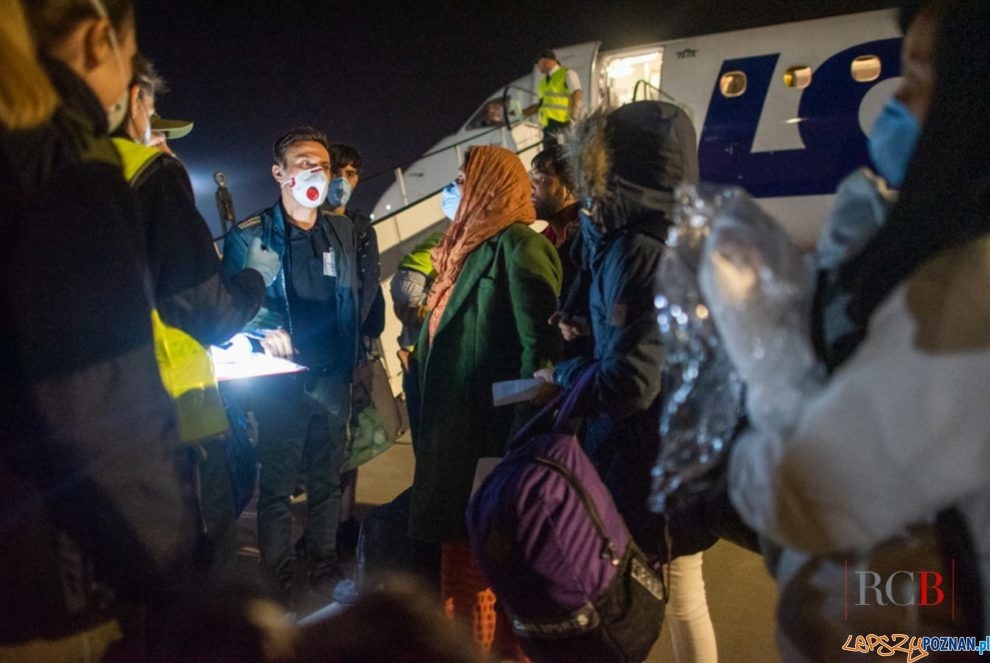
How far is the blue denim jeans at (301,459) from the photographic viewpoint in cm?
321

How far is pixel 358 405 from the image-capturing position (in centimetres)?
362

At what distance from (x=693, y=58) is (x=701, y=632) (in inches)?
341

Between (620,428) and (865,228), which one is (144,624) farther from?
(865,228)

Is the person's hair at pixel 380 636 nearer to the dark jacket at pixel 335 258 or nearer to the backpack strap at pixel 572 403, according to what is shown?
the backpack strap at pixel 572 403

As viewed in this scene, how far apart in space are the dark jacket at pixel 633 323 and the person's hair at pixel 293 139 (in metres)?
1.83

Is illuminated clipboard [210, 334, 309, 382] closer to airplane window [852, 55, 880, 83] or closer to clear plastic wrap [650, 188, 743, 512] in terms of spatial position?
clear plastic wrap [650, 188, 743, 512]

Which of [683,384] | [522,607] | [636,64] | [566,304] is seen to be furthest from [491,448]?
[636,64]

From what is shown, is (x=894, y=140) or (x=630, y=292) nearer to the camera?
(x=894, y=140)

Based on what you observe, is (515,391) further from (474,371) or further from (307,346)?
(307,346)

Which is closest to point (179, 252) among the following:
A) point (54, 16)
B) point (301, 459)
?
point (54, 16)

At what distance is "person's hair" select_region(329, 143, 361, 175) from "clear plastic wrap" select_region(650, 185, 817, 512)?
3445 millimetres

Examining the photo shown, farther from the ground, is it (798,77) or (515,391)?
(798,77)

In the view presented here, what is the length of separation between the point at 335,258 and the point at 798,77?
24.0 feet

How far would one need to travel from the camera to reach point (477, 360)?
2365 mm
